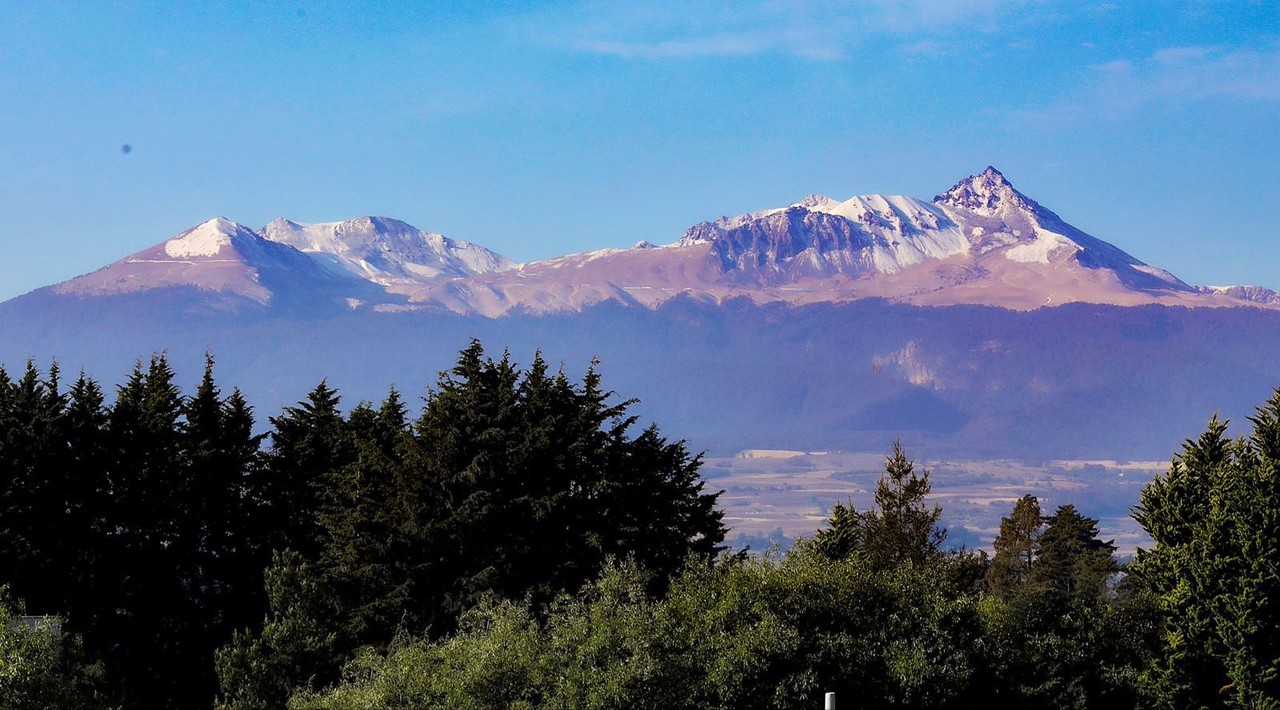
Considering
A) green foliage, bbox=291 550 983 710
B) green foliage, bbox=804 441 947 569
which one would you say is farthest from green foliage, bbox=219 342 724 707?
green foliage, bbox=291 550 983 710

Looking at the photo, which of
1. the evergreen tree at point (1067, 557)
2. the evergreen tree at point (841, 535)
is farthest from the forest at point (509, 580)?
the evergreen tree at point (1067, 557)

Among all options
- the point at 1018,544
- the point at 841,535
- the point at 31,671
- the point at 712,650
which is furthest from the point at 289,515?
the point at 1018,544

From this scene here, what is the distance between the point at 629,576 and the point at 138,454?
33.7 meters

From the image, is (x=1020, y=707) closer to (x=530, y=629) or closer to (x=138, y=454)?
(x=530, y=629)

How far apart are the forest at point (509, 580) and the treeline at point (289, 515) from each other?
149mm

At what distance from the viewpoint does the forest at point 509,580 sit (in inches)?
1946

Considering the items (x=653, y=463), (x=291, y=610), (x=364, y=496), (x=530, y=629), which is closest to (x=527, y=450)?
(x=364, y=496)

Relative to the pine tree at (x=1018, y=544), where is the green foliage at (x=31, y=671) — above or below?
above

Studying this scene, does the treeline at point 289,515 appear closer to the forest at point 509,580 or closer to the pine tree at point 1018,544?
the forest at point 509,580

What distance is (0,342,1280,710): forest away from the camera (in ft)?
162

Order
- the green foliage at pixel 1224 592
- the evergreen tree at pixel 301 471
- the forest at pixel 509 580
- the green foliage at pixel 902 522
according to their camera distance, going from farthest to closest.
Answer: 1. the green foliage at pixel 902 522
2. the evergreen tree at pixel 301 471
3. the green foliage at pixel 1224 592
4. the forest at pixel 509 580

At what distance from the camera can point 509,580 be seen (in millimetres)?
70312

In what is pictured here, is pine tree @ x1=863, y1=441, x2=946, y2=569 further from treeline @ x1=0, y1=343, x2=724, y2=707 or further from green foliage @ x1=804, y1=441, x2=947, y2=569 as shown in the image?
treeline @ x1=0, y1=343, x2=724, y2=707

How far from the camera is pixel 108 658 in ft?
234
